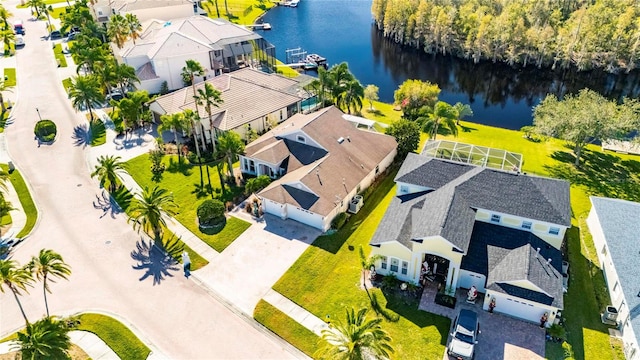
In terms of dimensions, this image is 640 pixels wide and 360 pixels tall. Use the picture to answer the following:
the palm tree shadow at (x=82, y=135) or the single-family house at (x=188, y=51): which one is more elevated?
the single-family house at (x=188, y=51)

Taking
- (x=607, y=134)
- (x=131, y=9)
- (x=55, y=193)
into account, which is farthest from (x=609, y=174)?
(x=131, y=9)

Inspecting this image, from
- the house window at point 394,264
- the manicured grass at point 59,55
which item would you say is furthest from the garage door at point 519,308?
the manicured grass at point 59,55

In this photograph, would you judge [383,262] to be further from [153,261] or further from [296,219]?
[153,261]

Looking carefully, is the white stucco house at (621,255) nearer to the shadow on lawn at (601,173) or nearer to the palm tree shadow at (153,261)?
the shadow on lawn at (601,173)

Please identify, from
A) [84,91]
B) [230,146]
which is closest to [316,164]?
[230,146]

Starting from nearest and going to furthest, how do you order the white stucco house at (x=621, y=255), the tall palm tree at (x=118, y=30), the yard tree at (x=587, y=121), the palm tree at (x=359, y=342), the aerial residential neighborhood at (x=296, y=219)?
the palm tree at (x=359, y=342) → the white stucco house at (x=621, y=255) → the aerial residential neighborhood at (x=296, y=219) → the yard tree at (x=587, y=121) → the tall palm tree at (x=118, y=30)

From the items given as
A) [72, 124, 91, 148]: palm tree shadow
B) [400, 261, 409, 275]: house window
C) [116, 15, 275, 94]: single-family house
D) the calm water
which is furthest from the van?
[400, 261, 409, 275]: house window
